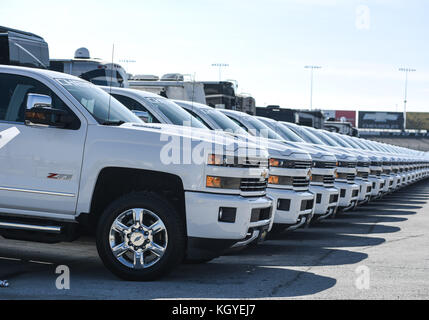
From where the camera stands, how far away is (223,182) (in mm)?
7113

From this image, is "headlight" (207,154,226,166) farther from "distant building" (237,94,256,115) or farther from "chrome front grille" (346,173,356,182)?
"distant building" (237,94,256,115)

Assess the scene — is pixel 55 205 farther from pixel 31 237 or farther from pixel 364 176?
pixel 364 176

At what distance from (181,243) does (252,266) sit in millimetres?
1892

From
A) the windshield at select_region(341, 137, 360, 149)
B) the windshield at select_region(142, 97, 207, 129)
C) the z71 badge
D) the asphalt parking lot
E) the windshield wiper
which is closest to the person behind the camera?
the asphalt parking lot

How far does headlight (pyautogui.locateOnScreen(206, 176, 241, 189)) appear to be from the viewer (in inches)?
278

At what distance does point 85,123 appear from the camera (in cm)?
729

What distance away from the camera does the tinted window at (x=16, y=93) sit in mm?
7633

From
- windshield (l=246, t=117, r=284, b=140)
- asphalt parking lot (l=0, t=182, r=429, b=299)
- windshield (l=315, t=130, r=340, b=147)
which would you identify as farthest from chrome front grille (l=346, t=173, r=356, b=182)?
windshield (l=315, t=130, r=340, b=147)

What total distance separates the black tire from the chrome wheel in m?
0.04

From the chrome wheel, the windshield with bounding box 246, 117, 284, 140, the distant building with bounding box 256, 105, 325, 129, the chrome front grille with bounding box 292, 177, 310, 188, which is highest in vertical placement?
the distant building with bounding box 256, 105, 325, 129

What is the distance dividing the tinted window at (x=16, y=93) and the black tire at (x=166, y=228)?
4.46 ft

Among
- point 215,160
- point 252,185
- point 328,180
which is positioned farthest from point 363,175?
point 215,160

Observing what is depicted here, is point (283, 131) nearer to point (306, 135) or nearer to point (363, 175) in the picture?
point (306, 135)
